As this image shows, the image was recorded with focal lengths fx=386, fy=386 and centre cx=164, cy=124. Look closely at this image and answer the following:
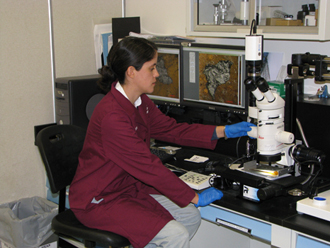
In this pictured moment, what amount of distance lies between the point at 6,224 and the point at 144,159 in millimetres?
1359

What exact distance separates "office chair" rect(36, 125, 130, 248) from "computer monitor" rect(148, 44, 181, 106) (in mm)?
660

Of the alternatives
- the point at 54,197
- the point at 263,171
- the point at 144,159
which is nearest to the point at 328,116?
the point at 263,171

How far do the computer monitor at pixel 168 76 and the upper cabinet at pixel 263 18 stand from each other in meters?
0.27

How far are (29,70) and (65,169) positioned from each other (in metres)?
1.05

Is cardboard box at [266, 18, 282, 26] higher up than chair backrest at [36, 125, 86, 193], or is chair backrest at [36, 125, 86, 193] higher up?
cardboard box at [266, 18, 282, 26]

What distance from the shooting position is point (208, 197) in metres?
1.62

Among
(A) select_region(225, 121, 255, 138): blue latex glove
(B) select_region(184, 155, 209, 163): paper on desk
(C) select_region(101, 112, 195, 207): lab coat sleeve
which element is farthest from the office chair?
(A) select_region(225, 121, 255, 138): blue latex glove

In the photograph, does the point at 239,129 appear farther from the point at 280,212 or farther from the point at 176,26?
the point at 176,26

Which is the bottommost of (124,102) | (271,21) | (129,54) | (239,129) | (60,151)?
(60,151)

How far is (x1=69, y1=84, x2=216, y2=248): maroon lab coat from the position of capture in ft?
5.20

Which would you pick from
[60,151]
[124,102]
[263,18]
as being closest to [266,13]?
[263,18]

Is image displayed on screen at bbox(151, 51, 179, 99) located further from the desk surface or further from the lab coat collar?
the desk surface

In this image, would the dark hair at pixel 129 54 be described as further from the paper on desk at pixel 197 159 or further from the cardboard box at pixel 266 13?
the paper on desk at pixel 197 159

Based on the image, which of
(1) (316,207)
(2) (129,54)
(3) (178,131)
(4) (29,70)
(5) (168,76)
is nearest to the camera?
(1) (316,207)
